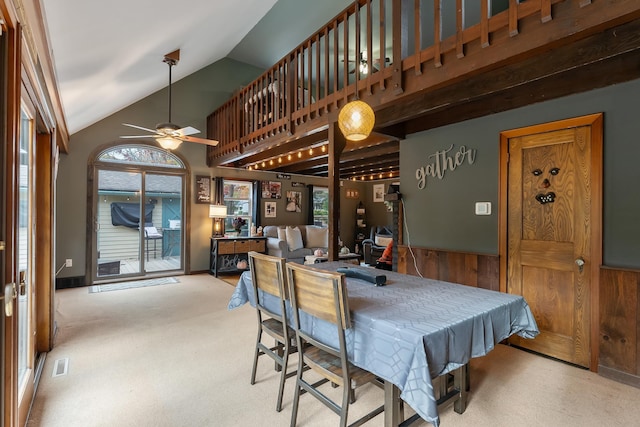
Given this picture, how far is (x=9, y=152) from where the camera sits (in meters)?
1.41

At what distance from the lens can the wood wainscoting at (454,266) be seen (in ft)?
10.4

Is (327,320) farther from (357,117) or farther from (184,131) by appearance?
(184,131)

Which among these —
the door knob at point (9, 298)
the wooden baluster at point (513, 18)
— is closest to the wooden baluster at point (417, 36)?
the wooden baluster at point (513, 18)

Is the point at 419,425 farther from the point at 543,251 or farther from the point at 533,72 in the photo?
the point at 533,72

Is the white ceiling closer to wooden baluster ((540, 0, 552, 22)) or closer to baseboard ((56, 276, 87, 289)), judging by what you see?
baseboard ((56, 276, 87, 289))

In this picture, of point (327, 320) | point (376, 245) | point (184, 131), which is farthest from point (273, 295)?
point (376, 245)

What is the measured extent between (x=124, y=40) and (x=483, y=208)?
3752mm

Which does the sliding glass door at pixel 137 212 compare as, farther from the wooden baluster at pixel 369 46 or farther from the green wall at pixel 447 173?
the wooden baluster at pixel 369 46

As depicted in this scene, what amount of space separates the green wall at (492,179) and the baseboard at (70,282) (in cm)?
546

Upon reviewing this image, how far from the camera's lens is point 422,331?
1.37m

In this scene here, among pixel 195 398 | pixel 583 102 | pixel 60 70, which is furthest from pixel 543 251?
pixel 60 70

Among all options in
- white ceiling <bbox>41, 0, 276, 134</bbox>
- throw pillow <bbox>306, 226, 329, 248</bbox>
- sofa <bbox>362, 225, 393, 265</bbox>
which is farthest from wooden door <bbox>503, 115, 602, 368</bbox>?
throw pillow <bbox>306, 226, 329, 248</bbox>

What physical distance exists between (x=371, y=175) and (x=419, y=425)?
7035mm

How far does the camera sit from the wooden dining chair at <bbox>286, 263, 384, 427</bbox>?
1.52m
